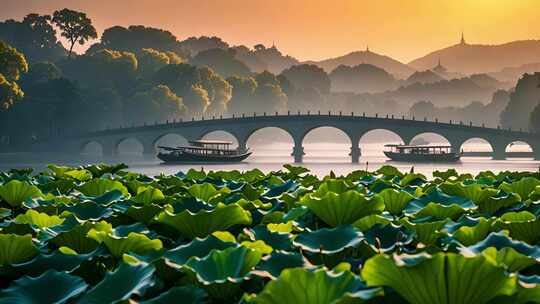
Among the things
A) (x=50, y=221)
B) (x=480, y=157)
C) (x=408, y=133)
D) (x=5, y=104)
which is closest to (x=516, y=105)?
(x=480, y=157)

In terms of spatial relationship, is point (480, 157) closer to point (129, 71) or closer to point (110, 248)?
point (129, 71)

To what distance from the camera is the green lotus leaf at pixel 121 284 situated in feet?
9.32

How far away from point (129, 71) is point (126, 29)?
2771 centimetres

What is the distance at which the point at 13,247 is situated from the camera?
11.6 feet

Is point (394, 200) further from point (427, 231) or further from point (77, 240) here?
point (77, 240)

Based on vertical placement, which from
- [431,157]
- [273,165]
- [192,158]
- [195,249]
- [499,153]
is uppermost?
[195,249]

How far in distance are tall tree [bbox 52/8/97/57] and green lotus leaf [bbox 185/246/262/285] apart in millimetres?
81598

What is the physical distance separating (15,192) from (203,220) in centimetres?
226

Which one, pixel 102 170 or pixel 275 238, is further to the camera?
pixel 102 170

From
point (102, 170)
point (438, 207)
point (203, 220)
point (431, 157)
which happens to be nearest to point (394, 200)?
point (438, 207)

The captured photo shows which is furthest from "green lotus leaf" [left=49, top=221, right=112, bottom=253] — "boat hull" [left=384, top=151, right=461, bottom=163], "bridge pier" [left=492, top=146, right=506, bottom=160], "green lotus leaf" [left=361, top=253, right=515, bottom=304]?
"bridge pier" [left=492, top=146, right=506, bottom=160]

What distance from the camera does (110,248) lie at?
140 inches

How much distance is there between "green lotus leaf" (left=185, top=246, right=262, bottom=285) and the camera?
293cm

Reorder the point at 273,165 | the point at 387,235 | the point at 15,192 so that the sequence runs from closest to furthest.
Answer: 1. the point at 387,235
2. the point at 15,192
3. the point at 273,165
